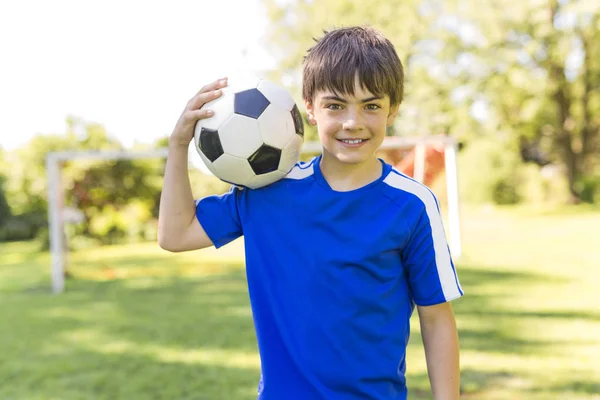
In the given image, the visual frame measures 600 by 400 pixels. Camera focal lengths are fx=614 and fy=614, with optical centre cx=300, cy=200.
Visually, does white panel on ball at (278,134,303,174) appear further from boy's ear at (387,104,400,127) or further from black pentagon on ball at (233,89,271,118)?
boy's ear at (387,104,400,127)

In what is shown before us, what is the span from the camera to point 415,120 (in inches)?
889

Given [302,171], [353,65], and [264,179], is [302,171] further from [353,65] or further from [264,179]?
[353,65]

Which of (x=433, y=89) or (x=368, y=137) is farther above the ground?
(x=433, y=89)

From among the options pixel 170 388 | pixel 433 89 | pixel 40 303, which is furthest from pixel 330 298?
pixel 433 89

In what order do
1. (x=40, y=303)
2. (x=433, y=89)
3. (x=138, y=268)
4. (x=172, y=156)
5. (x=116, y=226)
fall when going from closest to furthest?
1. (x=172, y=156)
2. (x=40, y=303)
3. (x=138, y=268)
4. (x=116, y=226)
5. (x=433, y=89)

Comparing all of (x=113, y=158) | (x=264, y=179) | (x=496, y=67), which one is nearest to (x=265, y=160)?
(x=264, y=179)

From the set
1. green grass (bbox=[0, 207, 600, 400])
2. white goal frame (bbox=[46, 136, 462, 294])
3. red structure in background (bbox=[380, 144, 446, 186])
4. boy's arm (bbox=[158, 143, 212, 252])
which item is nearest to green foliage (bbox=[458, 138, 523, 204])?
green grass (bbox=[0, 207, 600, 400])

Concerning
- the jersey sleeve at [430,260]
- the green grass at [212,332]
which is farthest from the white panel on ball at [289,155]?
the green grass at [212,332]

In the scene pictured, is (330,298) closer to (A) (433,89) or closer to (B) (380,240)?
(B) (380,240)

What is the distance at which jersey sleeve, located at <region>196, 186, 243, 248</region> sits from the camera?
1502mm

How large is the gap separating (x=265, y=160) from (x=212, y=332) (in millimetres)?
4110

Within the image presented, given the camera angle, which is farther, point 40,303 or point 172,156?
point 40,303

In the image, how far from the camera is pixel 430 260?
1374 mm

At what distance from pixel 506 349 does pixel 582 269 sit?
397 cm
